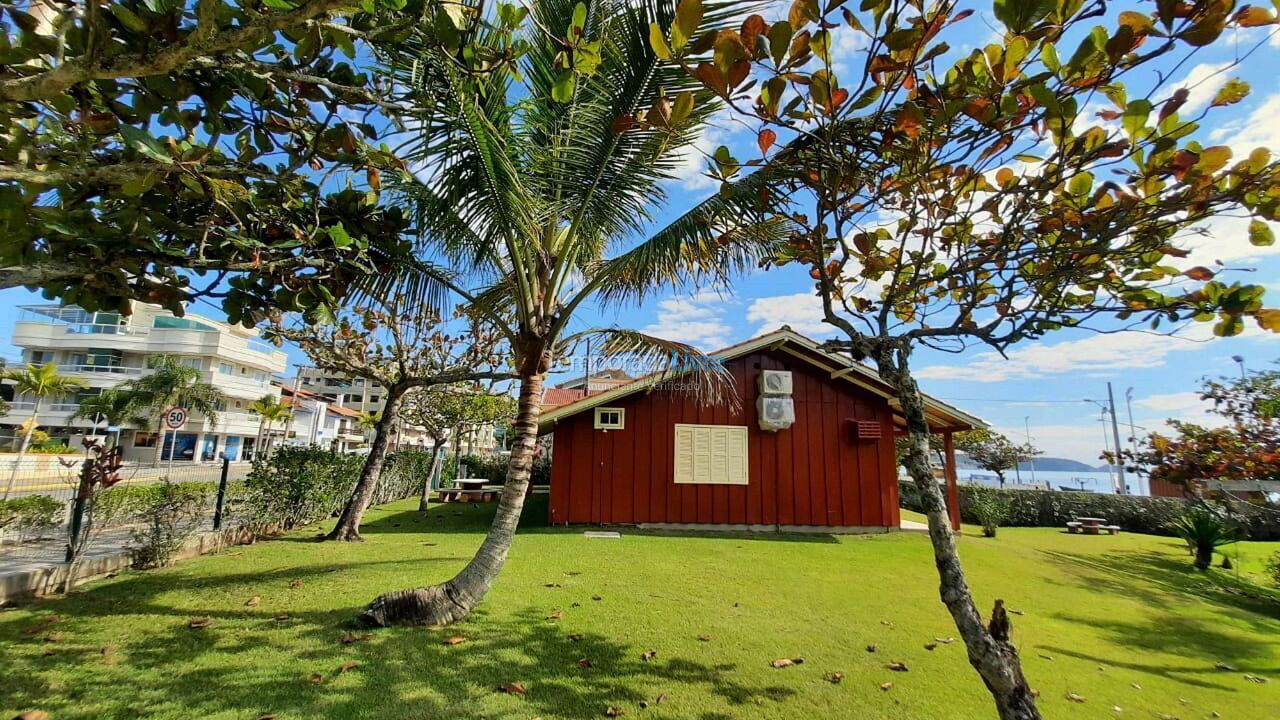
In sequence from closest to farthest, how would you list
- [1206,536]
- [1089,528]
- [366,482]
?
1. [366,482]
2. [1206,536]
3. [1089,528]

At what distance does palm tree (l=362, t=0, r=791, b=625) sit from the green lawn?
1.05 meters

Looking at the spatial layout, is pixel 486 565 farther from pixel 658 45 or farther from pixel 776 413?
pixel 776 413

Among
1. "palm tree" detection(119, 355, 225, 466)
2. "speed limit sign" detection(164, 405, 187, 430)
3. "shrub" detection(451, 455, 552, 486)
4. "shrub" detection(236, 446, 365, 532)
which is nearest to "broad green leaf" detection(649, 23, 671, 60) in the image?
"shrub" detection(236, 446, 365, 532)

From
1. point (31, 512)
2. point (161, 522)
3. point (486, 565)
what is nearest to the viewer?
point (486, 565)

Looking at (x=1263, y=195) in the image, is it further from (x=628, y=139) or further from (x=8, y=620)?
(x=8, y=620)

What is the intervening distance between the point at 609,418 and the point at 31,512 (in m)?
8.95

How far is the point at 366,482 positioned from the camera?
9273 mm

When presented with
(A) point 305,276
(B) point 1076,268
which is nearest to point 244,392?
(A) point 305,276

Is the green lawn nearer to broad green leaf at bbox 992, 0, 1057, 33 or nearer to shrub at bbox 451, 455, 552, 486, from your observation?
broad green leaf at bbox 992, 0, 1057, 33

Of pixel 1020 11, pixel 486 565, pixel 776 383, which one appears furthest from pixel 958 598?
pixel 776 383

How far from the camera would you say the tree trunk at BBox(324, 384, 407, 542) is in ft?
29.9

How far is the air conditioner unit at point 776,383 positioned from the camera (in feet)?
39.0

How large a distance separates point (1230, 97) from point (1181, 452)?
12.7 meters

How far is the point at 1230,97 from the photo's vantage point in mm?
2754
